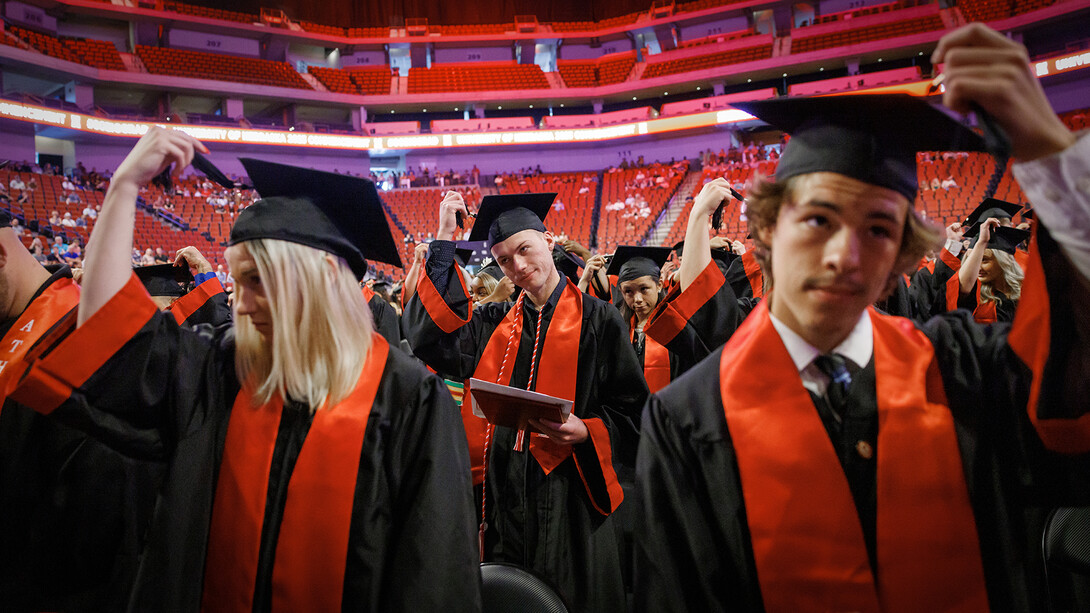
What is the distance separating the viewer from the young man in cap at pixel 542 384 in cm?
261

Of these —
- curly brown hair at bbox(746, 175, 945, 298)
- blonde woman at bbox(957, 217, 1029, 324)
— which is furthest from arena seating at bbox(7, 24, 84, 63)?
curly brown hair at bbox(746, 175, 945, 298)

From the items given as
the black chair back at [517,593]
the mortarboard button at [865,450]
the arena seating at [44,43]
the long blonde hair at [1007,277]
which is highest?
the arena seating at [44,43]

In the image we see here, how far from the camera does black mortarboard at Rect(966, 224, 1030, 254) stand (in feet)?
13.7

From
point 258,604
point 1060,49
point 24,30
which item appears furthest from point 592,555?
point 24,30

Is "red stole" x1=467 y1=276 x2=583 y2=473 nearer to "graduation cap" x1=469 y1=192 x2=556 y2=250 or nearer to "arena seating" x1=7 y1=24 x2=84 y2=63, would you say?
"graduation cap" x1=469 y1=192 x2=556 y2=250

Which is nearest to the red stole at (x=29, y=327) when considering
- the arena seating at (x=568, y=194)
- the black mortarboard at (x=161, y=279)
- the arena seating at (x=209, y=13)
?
the black mortarboard at (x=161, y=279)

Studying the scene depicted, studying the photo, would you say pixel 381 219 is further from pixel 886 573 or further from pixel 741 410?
pixel 886 573

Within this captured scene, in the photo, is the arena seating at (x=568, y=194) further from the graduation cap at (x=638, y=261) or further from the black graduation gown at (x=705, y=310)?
the black graduation gown at (x=705, y=310)

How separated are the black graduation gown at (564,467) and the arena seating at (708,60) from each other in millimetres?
27051

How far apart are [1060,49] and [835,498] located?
29.1 meters

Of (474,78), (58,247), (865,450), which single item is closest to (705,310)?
Result: (865,450)

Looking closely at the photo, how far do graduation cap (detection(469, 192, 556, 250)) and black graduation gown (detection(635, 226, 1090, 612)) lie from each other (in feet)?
5.67

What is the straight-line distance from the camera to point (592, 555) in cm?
263

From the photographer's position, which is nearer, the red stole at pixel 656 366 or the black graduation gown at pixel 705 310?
the black graduation gown at pixel 705 310
